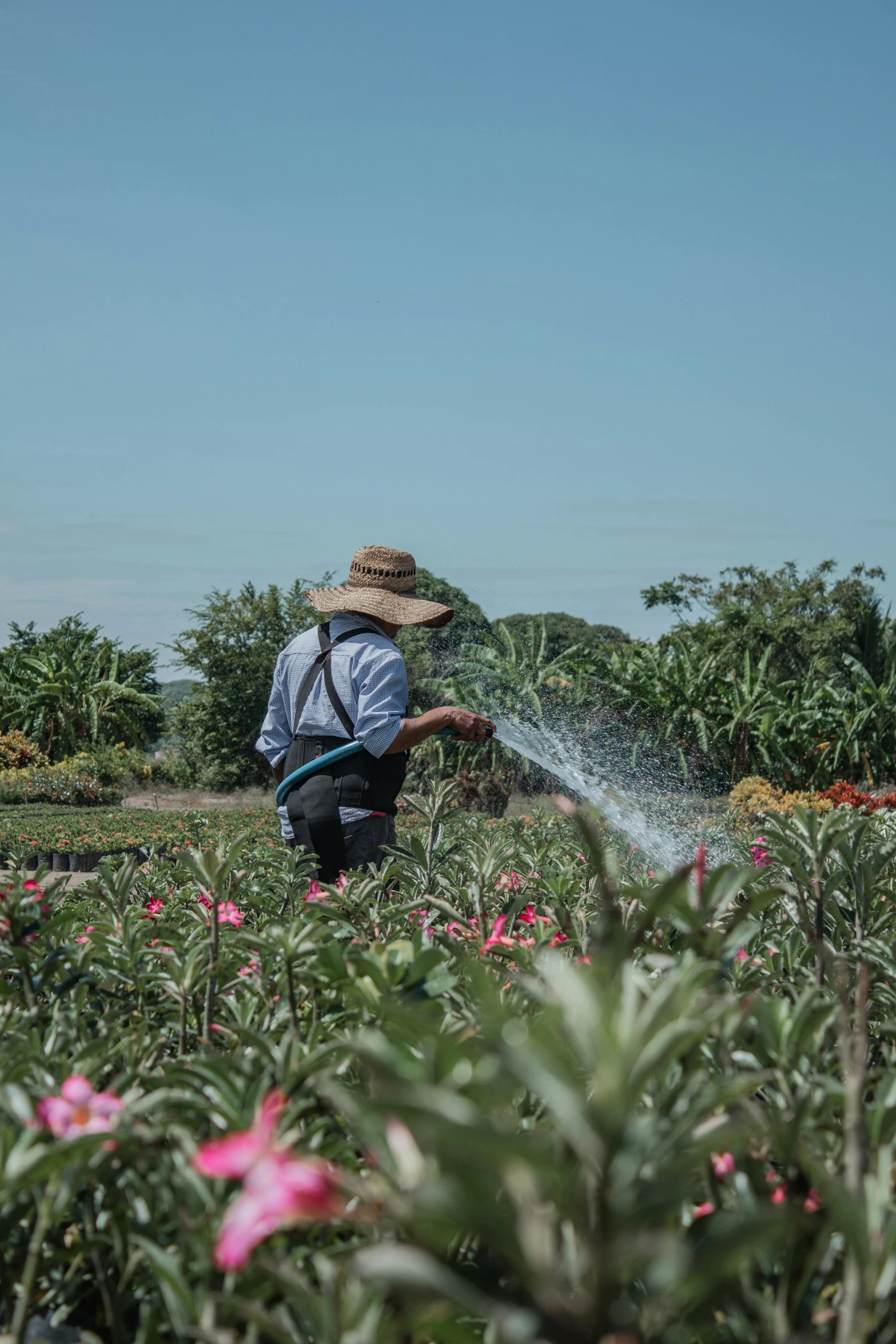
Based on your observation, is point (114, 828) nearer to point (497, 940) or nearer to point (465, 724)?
point (465, 724)

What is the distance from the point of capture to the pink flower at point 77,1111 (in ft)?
3.08

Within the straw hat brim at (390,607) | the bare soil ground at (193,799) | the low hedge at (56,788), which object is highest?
the straw hat brim at (390,607)

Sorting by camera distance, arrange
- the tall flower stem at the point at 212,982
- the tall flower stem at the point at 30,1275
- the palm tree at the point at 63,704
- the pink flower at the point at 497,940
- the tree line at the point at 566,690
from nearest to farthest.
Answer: the tall flower stem at the point at 30,1275, the tall flower stem at the point at 212,982, the pink flower at the point at 497,940, the tree line at the point at 566,690, the palm tree at the point at 63,704

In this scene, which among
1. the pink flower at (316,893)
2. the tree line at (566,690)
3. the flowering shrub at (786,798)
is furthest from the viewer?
the tree line at (566,690)

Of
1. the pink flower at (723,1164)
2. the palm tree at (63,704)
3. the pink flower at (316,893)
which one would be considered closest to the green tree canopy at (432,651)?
the palm tree at (63,704)

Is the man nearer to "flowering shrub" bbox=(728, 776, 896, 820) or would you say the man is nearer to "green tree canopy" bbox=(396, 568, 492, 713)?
"flowering shrub" bbox=(728, 776, 896, 820)

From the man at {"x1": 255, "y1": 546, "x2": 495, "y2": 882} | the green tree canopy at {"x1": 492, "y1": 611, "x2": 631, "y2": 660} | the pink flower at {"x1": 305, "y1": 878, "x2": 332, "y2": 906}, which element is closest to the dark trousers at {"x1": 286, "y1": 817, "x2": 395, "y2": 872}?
the man at {"x1": 255, "y1": 546, "x2": 495, "y2": 882}

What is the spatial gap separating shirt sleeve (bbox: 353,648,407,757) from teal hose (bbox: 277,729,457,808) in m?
0.06

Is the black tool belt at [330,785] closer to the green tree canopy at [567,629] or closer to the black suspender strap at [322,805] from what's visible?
the black suspender strap at [322,805]

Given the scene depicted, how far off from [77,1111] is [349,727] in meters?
2.62

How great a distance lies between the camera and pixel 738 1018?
927 millimetres

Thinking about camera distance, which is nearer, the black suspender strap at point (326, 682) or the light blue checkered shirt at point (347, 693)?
the light blue checkered shirt at point (347, 693)

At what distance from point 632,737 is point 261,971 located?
17808 millimetres

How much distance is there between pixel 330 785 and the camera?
3.52m
